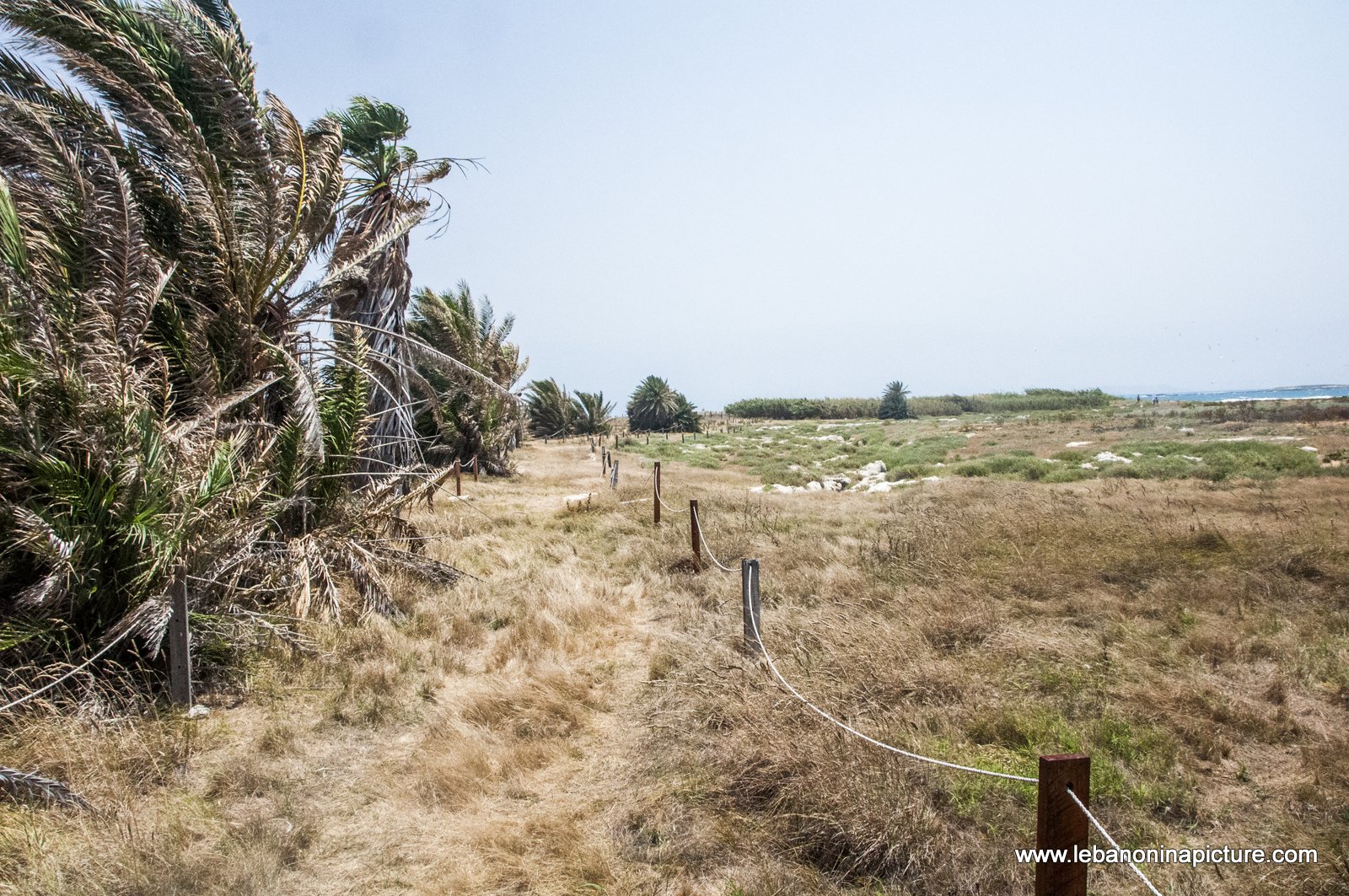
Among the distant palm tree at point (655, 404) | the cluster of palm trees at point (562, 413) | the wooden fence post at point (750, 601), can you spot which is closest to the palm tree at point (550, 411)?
the cluster of palm trees at point (562, 413)

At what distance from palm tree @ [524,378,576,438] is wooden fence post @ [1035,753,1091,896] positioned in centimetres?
3447

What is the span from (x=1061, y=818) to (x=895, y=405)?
74354mm

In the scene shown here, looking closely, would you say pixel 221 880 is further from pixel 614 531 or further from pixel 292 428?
pixel 614 531

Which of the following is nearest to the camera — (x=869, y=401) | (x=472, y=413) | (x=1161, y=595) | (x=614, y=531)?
(x=1161, y=595)

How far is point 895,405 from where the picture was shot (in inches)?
2874

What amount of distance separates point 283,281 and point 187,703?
15.1ft

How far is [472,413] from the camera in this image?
2272cm

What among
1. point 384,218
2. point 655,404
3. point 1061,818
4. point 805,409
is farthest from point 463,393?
point 805,409

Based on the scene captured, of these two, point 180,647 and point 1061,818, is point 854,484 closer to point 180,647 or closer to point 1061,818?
point 180,647

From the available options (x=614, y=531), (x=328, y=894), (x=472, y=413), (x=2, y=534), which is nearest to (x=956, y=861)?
(x=328, y=894)

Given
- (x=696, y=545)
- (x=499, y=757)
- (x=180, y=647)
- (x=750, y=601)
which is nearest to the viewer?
(x=499, y=757)

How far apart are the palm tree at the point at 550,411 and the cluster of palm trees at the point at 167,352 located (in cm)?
2689

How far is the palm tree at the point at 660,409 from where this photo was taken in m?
48.7

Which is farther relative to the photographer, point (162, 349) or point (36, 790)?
point (162, 349)
